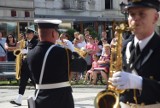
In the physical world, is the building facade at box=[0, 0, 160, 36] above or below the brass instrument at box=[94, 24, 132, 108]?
below

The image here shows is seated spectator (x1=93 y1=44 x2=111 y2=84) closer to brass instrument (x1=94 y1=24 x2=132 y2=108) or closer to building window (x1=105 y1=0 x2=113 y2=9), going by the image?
brass instrument (x1=94 y1=24 x2=132 y2=108)

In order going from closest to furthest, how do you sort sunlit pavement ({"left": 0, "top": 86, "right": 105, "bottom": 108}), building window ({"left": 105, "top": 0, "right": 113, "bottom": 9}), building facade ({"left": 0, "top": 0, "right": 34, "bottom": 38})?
sunlit pavement ({"left": 0, "top": 86, "right": 105, "bottom": 108})
building facade ({"left": 0, "top": 0, "right": 34, "bottom": 38})
building window ({"left": 105, "top": 0, "right": 113, "bottom": 9})

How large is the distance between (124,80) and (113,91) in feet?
0.87

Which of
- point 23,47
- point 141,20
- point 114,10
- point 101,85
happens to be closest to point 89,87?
point 101,85

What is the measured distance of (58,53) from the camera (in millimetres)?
5125

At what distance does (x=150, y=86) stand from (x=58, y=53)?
1917 millimetres

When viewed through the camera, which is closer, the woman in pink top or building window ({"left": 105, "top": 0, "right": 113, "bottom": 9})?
the woman in pink top

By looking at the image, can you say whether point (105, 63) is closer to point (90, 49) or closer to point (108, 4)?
point (90, 49)

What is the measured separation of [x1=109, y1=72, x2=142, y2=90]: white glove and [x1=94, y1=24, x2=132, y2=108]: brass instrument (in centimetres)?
18

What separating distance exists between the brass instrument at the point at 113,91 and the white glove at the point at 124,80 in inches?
6.9

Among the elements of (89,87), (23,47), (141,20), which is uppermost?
(141,20)

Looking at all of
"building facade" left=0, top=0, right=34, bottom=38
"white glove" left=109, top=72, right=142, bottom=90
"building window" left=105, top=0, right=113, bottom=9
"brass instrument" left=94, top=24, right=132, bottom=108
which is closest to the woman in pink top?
"brass instrument" left=94, top=24, right=132, bottom=108

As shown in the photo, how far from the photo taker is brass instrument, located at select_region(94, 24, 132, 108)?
353 cm

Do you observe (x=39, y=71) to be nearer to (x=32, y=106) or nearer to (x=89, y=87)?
(x=32, y=106)
